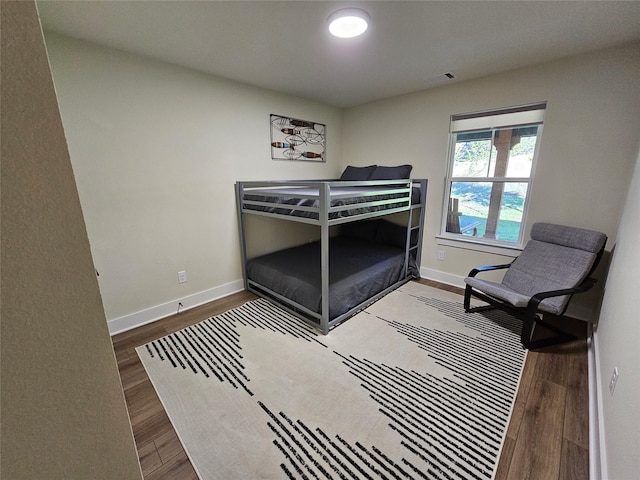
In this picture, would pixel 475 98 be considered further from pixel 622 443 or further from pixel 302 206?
pixel 622 443

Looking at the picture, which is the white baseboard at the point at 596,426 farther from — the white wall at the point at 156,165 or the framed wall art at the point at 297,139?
the framed wall art at the point at 297,139

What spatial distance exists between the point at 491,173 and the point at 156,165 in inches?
133

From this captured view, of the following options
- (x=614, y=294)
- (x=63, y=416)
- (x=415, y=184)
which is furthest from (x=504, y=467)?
(x=415, y=184)

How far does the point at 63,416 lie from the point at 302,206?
1.86 metres

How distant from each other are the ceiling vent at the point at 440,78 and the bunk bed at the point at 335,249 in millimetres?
1008

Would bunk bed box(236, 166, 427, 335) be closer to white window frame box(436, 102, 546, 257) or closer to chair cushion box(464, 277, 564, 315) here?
white window frame box(436, 102, 546, 257)

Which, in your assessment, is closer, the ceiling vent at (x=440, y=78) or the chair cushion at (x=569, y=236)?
the chair cushion at (x=569, y=236)

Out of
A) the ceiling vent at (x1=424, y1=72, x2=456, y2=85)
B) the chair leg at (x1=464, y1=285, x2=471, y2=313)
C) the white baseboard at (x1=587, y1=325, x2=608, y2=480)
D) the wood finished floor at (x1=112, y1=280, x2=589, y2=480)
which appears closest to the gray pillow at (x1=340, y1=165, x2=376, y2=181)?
the ceiling vent at (x1=424, y1=72, x2=456, y2=85)

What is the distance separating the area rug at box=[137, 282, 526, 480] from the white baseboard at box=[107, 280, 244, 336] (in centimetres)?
39

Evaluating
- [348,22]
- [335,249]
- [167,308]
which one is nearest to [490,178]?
[335,249]

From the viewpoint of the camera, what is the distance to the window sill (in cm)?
278

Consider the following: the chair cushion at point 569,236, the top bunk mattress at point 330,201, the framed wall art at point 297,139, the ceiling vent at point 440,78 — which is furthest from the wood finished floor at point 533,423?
the ceiling vent at point 440,78

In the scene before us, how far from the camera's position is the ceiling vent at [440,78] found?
2.59 m

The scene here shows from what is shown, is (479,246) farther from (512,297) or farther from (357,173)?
(357,173)
